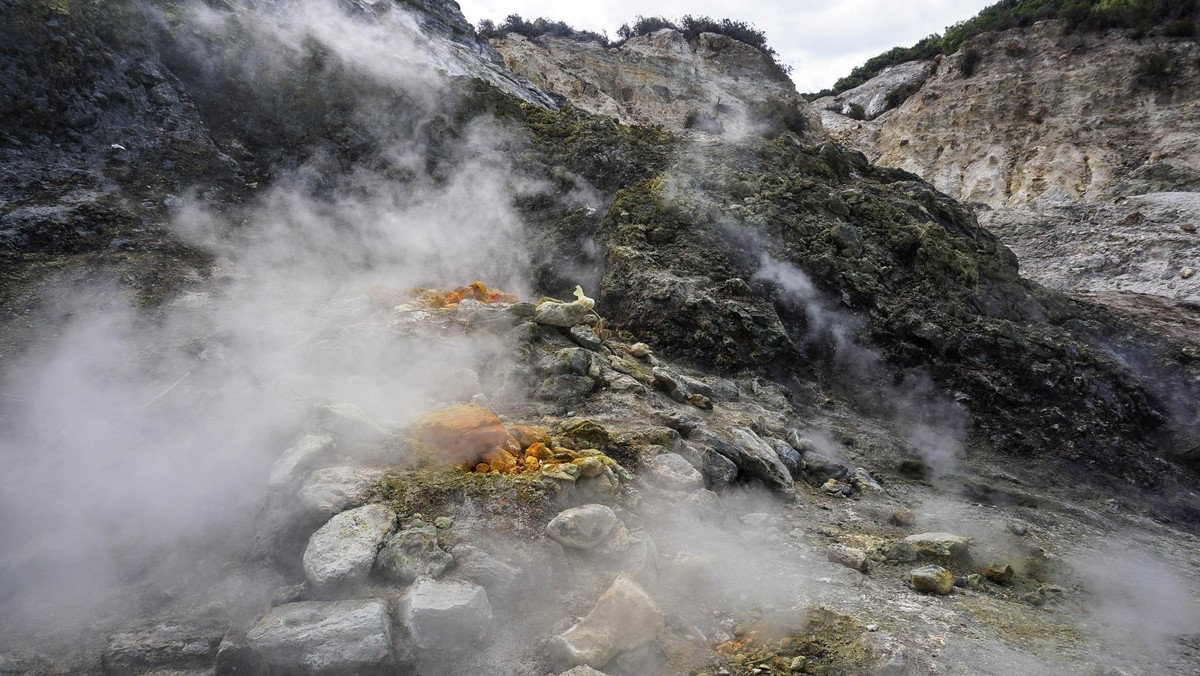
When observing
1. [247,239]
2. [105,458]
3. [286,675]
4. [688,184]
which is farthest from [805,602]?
[247,239]

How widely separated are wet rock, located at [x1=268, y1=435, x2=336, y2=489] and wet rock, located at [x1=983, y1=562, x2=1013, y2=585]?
445cm

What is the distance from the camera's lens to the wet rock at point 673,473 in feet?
14.3

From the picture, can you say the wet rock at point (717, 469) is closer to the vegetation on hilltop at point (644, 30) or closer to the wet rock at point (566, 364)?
the wet rock at point (566, 364)

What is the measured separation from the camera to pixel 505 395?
530 centimetres

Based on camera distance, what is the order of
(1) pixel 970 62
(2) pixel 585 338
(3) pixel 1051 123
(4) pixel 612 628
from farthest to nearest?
(1) pixel 970 62, (3) pixel 1051 123, (2) pixel 585 338, (4) pixel 612 628

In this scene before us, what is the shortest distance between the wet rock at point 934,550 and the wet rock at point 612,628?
2035mm

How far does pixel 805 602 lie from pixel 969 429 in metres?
4.94

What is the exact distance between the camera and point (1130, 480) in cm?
630

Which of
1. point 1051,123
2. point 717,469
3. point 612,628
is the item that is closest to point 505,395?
point 717,469

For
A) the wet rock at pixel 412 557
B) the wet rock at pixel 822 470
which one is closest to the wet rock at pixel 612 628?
the wet rock at pixel 412 557

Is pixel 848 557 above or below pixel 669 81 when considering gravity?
below

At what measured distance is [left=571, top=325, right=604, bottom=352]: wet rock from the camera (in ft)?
20.5

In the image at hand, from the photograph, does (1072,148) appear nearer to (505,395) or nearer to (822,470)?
(822,470)

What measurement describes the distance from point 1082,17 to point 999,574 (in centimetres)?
2242
